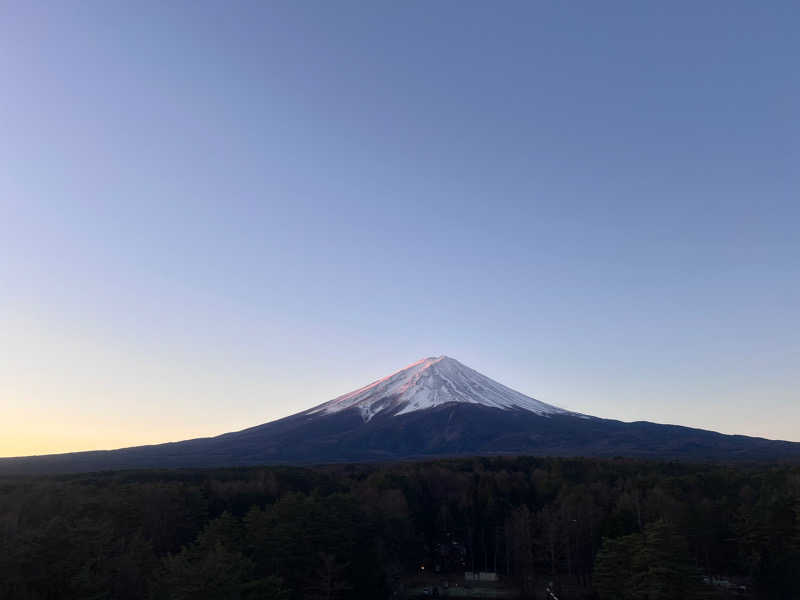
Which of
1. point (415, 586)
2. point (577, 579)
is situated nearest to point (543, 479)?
point (577, 579)

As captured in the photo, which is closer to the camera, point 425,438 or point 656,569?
point 656,569

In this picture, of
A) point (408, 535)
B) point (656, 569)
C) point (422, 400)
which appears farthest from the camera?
point (422, 400)

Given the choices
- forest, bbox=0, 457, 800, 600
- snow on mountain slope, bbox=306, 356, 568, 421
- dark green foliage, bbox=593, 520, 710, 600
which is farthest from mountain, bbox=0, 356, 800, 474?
dark green foliage, bbox=593, 520, 710, 600

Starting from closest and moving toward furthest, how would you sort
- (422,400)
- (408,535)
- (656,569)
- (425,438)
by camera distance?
(656,569) → (408,535) → (425,438) → (422,400)

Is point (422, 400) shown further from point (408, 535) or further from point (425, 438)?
point (408, 535)

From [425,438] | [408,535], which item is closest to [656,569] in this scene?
[408,535]
